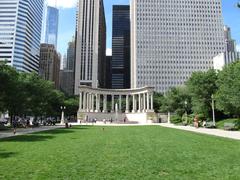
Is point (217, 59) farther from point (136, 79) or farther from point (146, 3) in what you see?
point (146, 3)

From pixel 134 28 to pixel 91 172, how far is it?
570 ft

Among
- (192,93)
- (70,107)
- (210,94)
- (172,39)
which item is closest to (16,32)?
(70,107)

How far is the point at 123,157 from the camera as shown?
12.8 m

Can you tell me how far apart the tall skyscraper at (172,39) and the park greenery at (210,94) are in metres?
87.0

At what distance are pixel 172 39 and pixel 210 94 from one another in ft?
420

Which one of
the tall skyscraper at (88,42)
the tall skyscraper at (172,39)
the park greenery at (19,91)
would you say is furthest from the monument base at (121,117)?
the tall skyscraper at (88,42)

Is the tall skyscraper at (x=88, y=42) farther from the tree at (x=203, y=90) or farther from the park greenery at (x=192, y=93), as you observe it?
the tree at (x=203, y=90)

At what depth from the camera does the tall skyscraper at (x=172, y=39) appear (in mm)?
172625

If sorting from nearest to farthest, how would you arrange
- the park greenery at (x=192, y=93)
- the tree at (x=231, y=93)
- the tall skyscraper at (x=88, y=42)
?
the tree at (x=231, y=93) < the park greenery at (x=192, y=93) < the tall skyscraper at (x=88, y=42)

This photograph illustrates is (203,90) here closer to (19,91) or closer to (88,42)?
(19,91)

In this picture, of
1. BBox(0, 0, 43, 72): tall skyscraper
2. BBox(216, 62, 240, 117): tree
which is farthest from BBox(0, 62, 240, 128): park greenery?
BBox(0, 0, 43, 72): tall skyscraper

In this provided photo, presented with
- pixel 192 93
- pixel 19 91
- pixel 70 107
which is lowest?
pixel 70 107

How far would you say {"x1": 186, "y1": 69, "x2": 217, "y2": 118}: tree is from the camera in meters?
58.2

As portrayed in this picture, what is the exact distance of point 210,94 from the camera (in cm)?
5859
